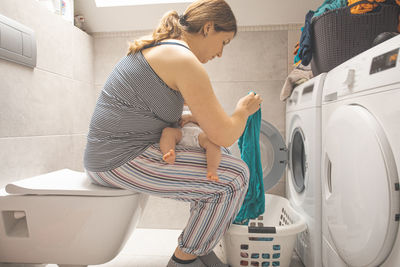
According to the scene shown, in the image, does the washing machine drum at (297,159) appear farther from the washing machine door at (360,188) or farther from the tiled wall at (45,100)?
the tiled wall at (45,100)

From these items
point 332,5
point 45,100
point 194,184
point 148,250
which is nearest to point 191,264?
point 194,184

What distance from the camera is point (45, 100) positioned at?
1.54 meters

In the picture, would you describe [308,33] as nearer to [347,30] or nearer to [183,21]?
[347,30]

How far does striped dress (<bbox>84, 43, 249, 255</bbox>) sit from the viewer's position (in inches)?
39.6

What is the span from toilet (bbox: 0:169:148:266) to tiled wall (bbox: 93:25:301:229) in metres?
0.93

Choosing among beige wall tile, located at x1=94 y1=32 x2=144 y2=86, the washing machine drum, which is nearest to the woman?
the washing machine drum

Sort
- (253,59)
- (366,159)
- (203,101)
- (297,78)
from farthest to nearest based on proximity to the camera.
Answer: (253,59) → (297,78) → (203,101) → (366,159)

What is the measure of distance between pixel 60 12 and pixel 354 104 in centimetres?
155

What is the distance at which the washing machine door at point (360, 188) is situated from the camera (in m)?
0.76

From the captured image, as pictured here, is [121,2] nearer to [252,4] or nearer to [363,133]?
[252,4]

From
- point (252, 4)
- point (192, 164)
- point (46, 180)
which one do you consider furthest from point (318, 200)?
point (252, 4)

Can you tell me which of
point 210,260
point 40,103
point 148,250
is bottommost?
point 148,250

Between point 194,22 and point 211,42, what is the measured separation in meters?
0.10

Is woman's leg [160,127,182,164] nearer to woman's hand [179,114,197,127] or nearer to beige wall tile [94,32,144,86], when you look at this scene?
woman's hand [179,114,197,127]
